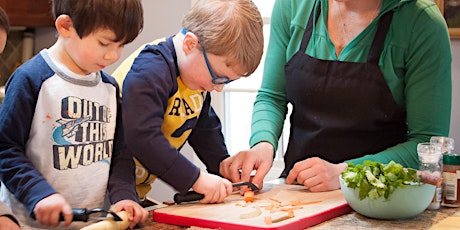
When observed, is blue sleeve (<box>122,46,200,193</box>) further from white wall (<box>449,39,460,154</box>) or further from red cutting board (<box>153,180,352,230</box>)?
white wall (<box>449,39,460,154</box>)

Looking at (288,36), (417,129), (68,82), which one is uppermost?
(288,36)

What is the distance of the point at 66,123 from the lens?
1.30m

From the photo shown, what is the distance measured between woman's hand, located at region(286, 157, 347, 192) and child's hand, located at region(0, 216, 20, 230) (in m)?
0.70

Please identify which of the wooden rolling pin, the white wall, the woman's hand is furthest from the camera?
the white wall

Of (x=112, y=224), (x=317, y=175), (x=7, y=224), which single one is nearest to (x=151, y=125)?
(x=112, y=224)

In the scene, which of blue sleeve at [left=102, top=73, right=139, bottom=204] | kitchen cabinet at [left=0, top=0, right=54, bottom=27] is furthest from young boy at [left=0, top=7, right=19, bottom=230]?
kitchen cabinet at [left=0, top=0, right=54, bottom=27]

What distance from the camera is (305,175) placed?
A: 158cm

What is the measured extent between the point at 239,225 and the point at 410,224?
1.19 feet

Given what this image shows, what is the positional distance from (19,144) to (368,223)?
0.72 metres

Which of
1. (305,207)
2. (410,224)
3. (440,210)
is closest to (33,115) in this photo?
(305,207)

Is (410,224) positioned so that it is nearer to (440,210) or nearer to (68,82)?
(440,210)

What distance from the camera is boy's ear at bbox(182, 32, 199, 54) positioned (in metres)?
1.43

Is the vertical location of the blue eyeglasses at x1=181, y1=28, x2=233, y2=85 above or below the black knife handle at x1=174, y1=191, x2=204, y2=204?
above

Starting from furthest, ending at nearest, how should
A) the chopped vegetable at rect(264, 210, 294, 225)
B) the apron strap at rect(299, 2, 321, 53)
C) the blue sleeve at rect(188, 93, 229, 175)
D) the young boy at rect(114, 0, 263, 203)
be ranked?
the apron strap at rect(299, 2, 321, 53) → the blue sleeve at rect(188, 93, 229, 175) → the young boy at rect(114, 0, 263, 203) → the chopped vegetable at rect(264, 210, 294, 225)
